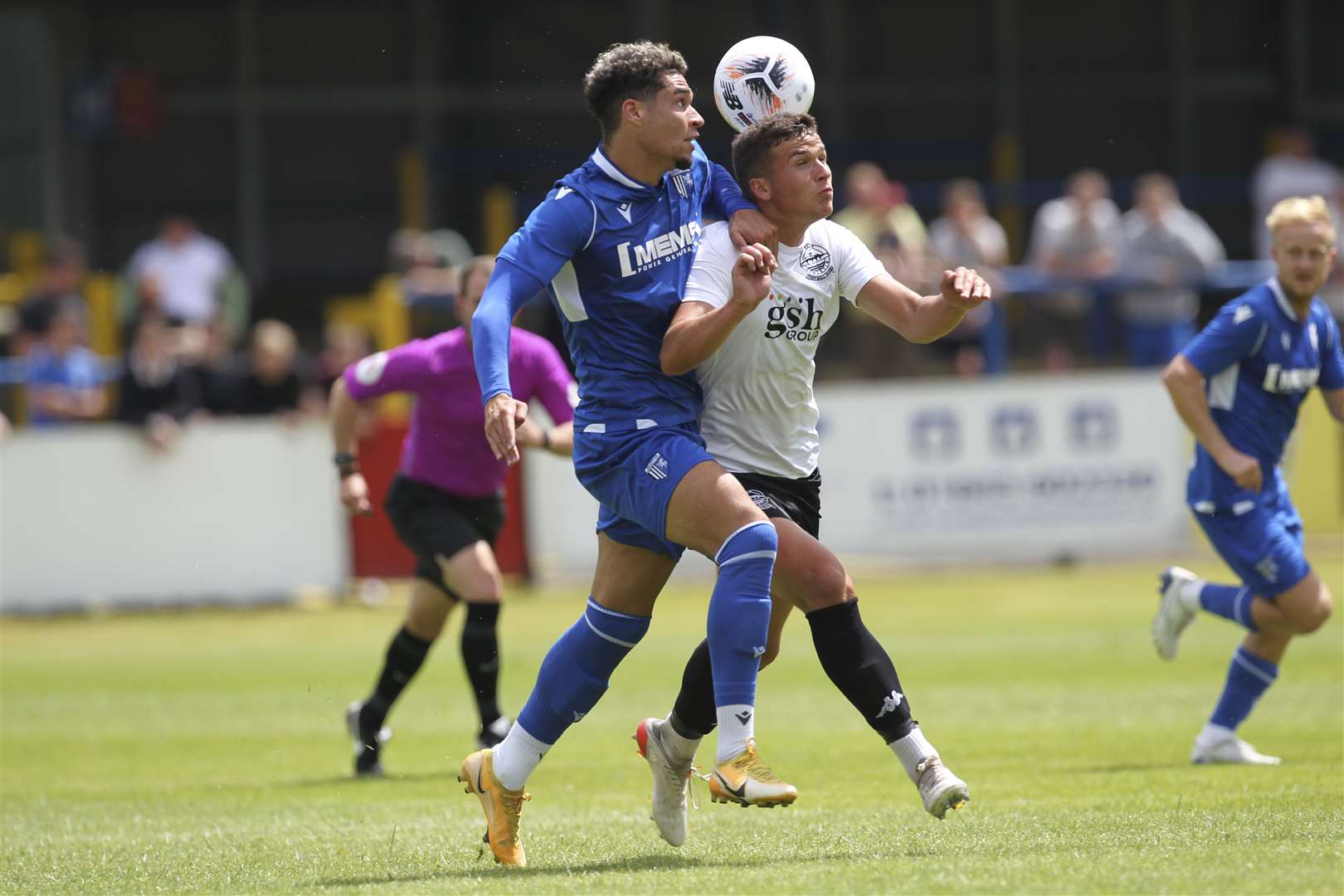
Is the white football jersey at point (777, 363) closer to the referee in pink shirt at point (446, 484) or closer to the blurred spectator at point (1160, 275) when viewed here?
the referee in pink shirt at point (446, 484)

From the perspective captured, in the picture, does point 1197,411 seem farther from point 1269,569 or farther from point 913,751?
point 913,751

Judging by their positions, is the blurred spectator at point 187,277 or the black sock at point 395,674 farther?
the blurred spectator at point 187,277

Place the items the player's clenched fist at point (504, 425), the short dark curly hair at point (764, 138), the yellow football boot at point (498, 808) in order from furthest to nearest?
the short dark curly hair at point (764, 138)
the yellow football boot at point (498, 808)
the player's clenched fist at point (504, 425)

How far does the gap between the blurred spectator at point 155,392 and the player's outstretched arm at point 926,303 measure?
11.4 m

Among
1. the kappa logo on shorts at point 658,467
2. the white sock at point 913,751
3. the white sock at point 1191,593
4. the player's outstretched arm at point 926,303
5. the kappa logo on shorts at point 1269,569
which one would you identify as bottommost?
the white sock at point 1191,593

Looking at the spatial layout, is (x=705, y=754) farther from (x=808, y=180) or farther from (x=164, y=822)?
(x=808, y=180)

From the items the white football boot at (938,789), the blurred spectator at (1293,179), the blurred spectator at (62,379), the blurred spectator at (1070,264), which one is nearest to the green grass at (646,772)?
the white football boot at (938,789)

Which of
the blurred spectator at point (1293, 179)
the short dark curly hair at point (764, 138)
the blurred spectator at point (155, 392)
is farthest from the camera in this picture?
Result: the blurred spectator at point (1293, 179)

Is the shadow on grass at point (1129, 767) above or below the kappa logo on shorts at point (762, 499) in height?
below

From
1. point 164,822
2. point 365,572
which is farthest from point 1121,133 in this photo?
point 164,822

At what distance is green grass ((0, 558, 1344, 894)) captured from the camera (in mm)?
5988

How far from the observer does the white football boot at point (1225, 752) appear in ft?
27.4

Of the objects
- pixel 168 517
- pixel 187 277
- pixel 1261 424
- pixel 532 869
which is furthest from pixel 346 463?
pixel 187 277

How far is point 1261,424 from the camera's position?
28.1 feet
